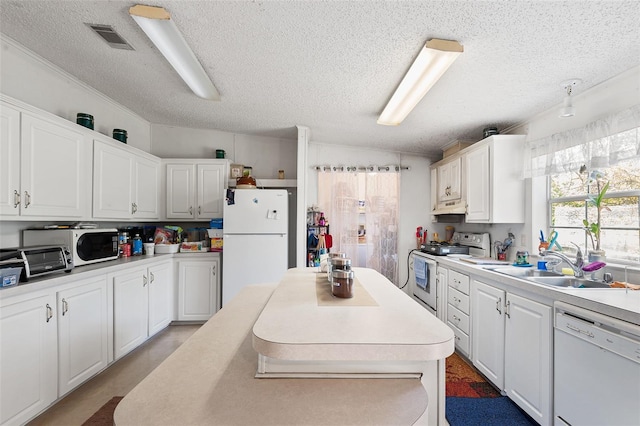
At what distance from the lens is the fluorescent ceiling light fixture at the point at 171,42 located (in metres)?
1.69

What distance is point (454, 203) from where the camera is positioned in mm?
3523

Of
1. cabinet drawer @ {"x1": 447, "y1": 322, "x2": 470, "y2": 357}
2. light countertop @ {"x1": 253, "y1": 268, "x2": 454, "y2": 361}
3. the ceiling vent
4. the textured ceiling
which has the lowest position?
cabinet drawer @ {"x1": 447, "y1": 322, "x2": 470, "y2": 357}

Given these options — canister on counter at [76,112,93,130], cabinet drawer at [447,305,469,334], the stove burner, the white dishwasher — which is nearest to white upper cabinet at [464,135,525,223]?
the stove burner

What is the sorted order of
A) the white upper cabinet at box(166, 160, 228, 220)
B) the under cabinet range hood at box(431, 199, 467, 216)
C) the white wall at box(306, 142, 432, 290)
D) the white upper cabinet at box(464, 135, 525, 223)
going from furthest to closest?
the white wall at box(306, 142, 432, 290), the white upper cabinet at box(166, 160, 228, 220), the under cabinet range hood at box(431, 199, 467, 216), the white upper cabinet at box(464, 135, 525, 223)

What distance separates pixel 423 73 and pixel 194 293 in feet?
11.2

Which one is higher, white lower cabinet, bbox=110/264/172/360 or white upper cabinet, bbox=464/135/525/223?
white upper cabinet, bbox=464/135/525/223

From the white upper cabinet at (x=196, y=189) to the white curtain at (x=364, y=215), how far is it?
1402mm

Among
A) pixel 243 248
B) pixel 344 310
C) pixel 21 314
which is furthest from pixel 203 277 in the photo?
pixel 344 310

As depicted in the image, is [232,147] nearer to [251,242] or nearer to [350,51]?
[251,242]

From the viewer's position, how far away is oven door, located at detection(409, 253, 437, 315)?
3.38m

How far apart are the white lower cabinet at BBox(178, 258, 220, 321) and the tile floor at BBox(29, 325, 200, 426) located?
0.29m

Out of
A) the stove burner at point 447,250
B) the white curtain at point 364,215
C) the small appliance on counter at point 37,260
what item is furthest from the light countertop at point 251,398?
the white curtain at point 364,215

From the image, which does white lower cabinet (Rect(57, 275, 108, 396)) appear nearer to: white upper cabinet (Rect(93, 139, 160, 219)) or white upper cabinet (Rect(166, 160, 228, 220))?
white upper cabinet (Rect(93, 139, 160, 219))

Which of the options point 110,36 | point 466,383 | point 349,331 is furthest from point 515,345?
point 110,36
